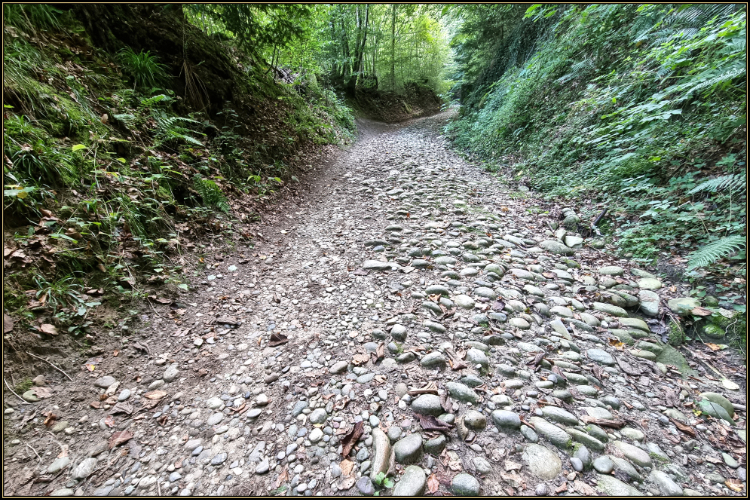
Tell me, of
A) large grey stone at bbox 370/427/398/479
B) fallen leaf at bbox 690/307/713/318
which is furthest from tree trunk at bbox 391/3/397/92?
large grey stone at bbox 370/427/398/479

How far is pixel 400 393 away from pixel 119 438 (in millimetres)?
1951

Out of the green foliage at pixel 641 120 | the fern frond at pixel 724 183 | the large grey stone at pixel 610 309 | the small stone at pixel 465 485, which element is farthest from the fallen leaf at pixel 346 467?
the fern frond at pixel 724 183

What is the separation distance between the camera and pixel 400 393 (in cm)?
211

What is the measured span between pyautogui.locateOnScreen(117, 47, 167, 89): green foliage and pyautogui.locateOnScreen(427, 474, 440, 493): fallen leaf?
6135 millimetres

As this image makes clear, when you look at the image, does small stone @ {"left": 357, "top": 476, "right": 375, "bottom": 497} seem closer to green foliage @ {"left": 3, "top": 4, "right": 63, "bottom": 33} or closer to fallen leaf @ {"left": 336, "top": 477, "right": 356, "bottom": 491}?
fallen leaf @ {"left": 336, "top": 477, "right": 356, "bottom": 491}

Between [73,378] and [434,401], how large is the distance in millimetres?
2723

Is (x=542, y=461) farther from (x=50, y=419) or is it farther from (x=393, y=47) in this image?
(x=393, y=47)

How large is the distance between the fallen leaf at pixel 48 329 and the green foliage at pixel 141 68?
3.90m

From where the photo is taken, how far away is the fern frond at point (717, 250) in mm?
2591

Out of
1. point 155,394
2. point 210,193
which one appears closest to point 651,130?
point 210,193

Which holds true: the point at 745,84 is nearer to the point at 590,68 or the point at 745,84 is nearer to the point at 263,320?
the point at 590,68

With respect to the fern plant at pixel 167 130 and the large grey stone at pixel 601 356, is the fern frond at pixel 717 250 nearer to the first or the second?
the large grey stone at pixel 601 356

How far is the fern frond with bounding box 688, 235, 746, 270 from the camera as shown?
2591mm

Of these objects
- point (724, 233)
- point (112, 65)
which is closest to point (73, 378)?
point (112, 65)
